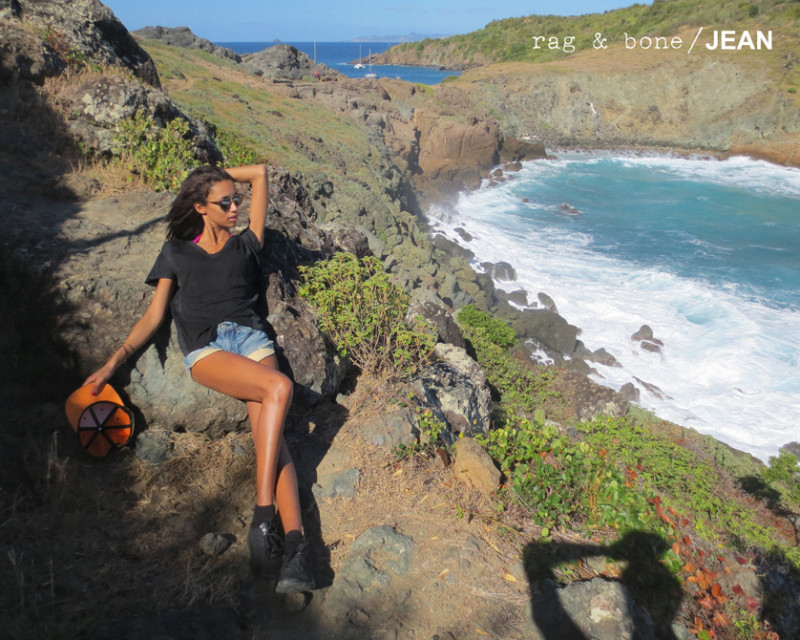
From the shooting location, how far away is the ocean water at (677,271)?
553 inches

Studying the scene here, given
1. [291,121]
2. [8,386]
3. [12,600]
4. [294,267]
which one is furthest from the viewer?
[291,121]

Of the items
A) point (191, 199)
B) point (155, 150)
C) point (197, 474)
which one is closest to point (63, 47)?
point (155, 150)

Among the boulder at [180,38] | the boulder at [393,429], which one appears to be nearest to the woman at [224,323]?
the boulder at [393,429]

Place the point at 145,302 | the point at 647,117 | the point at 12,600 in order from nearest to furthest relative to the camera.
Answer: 1. the point at 12,600
2. the point at 145,302
3. the point at 647,117

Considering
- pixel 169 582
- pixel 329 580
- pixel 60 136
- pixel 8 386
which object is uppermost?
pixel 60 136

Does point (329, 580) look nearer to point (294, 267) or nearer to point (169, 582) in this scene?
point (169, 582)

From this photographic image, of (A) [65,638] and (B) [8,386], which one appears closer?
(A) [65,638]

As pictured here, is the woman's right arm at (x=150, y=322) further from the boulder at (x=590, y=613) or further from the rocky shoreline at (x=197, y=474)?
the boulder at (x=590, y=613)

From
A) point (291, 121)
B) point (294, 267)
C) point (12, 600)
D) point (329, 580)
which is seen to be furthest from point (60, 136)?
point (291, 121)

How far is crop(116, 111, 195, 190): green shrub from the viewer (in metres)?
6.30

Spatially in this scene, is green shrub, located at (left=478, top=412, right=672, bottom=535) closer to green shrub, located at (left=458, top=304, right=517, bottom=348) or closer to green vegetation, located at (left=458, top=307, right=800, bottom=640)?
green vegetation, located at (left=458, top=307, right=800, bottom=640)

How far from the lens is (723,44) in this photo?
48.9 m

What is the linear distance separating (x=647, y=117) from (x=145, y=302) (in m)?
53.8

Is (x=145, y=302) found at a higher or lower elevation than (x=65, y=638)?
higher
